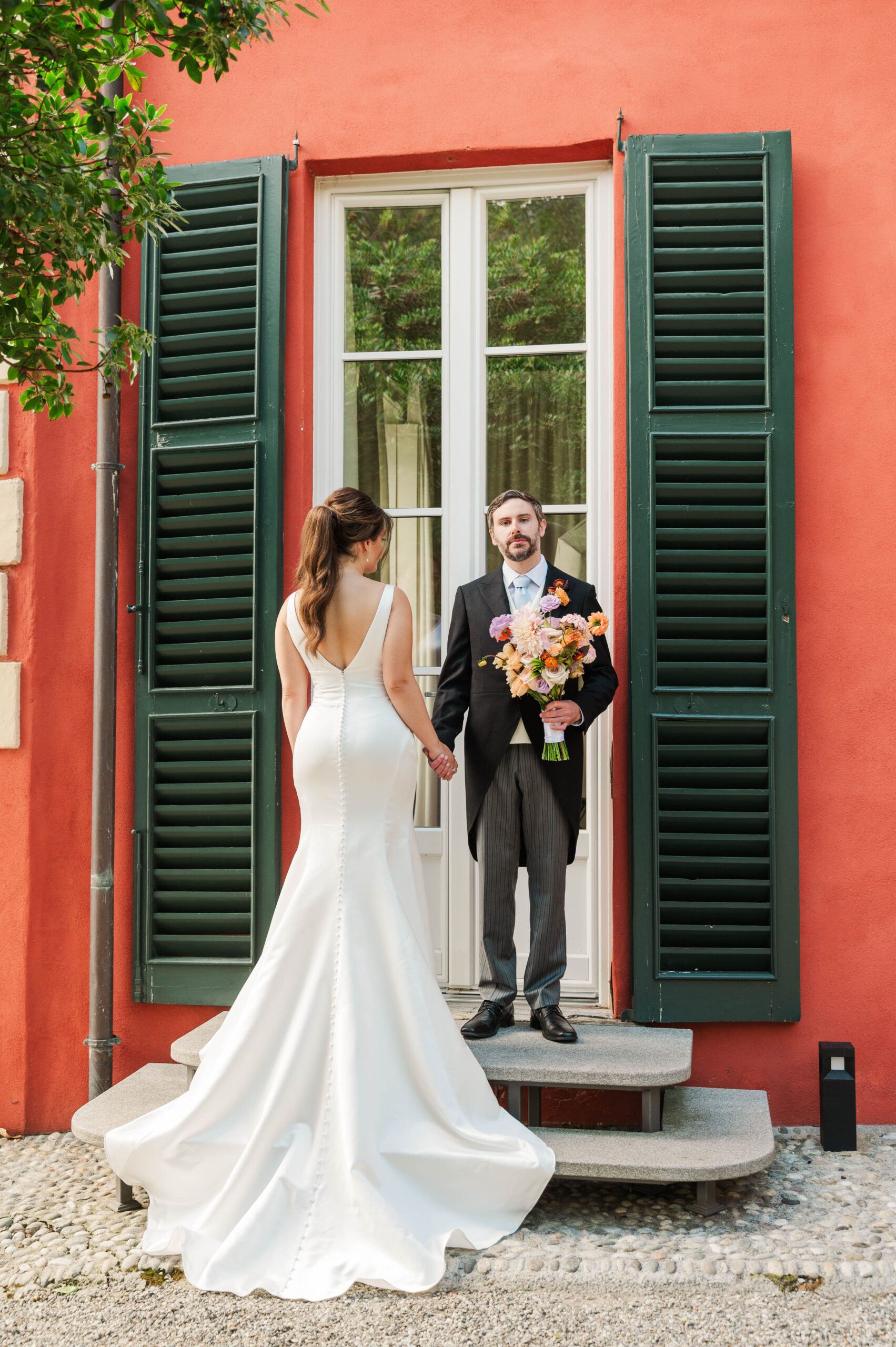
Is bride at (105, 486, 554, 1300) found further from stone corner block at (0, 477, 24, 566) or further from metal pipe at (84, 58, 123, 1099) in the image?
stone corner block at (0, 477, 24, 566)

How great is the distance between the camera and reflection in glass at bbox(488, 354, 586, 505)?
476 centimetres

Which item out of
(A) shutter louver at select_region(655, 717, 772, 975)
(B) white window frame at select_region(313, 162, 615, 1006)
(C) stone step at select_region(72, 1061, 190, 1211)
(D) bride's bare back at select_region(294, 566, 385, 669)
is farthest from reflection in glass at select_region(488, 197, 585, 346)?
(C) stone step at select_region(72, 1061, 190, 1211)

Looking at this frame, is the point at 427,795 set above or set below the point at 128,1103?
above

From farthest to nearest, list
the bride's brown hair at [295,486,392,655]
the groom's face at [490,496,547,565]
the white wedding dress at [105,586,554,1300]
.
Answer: the groom's face at [490,496,547,565], the bride's brown hair at [295,486,392,655], the white wedding dress at [105,586,554,1300]

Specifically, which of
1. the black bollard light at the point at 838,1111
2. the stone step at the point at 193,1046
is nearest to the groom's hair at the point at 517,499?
the stone step at the point at 193,1046

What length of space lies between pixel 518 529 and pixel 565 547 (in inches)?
25.0

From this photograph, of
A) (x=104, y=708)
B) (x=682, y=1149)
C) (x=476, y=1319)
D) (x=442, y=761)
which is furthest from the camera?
(x=104, y=708)

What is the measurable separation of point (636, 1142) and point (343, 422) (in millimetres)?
3080

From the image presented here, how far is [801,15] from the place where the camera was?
4.42m

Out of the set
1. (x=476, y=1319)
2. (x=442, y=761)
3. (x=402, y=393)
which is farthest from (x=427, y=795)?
(x=476, y=1319)

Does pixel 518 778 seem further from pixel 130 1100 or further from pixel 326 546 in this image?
pixel 130 1100

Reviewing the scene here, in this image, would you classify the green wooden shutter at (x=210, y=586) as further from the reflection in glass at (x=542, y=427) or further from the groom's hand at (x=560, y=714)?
the groom's hand at (x=560, y=714)

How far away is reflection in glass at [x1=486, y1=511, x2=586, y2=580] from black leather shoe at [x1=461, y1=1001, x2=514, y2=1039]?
1784 mm

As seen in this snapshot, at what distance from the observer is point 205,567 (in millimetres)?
4555
